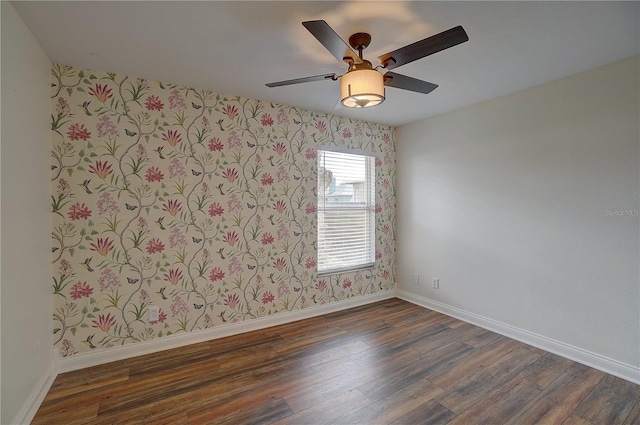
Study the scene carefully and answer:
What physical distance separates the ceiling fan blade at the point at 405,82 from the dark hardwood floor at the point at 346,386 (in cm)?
222

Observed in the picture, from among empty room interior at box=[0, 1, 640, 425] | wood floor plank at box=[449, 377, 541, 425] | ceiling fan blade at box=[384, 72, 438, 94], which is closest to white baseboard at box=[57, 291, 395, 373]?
empty room interior at box=[0, 1, 640, 425]

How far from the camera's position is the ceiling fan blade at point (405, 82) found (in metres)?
1.94

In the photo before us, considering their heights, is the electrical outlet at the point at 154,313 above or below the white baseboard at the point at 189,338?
above

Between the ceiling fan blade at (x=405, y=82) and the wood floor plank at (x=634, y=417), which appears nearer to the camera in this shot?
the wood floor plank at (x=634, y=417)

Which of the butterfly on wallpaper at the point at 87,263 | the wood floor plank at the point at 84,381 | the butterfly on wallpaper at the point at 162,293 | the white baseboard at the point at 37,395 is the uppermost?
the butterfly on wallpaper at the point at 87,263

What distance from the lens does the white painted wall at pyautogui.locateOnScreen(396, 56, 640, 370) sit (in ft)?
7.59

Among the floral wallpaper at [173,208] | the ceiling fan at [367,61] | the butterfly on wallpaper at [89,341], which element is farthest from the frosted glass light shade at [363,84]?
the butterfly on wallpaper at [89,341]

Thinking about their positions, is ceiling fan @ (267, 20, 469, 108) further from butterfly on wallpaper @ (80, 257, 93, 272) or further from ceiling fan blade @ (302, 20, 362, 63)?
butterfly on wallpaper @ (80, 257, 93, 272)

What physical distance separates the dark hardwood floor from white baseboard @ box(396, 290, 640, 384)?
0.26ft

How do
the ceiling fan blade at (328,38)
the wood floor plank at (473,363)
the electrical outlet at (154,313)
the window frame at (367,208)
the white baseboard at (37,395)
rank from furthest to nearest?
the window frame at (367,208)
the electrical outlet at (154,313)
the wood floor plank at (473,363)
the white baseboard at (37,395)
the ceiling fan blade at (328,38)

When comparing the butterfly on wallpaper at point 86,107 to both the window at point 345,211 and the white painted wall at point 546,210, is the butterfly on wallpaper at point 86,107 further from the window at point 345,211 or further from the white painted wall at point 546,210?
the white painted wall at point 546,210

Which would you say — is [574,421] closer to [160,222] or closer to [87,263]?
[160,222]

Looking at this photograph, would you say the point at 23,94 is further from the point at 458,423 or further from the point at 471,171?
the point at 471,171

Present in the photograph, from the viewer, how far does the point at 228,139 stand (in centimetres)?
300
